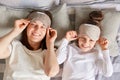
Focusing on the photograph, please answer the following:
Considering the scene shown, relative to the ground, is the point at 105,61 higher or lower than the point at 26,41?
lower

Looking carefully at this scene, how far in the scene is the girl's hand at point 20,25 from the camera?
161 centimetres

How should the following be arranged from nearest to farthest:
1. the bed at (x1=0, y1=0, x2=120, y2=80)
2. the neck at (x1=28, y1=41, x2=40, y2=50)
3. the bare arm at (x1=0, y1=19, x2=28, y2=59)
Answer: the bare arm at (x1=0, y1=19, x2=28, y2=59)
the neck at (x1=28, y1=41, x2=40, y2=50)
the bed at (x1=0, y1=0, x2=120, y2=80)

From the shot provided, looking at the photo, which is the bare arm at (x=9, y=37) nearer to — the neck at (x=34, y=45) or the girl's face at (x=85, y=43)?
the neck at (x=34, y=45)

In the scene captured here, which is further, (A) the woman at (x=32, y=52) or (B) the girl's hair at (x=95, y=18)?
(B) the girl's hair at (x=95, y=18)

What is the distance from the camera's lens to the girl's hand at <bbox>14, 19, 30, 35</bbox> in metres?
1.61

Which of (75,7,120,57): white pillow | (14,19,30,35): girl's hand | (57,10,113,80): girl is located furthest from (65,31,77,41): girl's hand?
(14,19,30,35): girl's hand

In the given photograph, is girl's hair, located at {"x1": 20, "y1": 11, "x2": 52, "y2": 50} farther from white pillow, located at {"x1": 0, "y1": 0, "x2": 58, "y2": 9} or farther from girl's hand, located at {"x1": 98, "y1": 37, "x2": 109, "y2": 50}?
girl's hand, located at {"x1": 98, "y1": 37, "x2": 109, "y2": 50}

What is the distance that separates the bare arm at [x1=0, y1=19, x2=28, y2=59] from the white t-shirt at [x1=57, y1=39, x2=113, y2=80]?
261 mm

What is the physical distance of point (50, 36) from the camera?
168 cm

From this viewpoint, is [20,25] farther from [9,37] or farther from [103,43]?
[103,43]

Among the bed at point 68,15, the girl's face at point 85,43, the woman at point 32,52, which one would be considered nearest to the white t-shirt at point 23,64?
the woman at point 32,52

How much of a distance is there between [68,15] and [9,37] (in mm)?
503

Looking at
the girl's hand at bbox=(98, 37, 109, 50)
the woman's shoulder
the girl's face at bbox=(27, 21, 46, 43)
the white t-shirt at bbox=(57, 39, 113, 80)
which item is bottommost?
the white t-shirt at bbox=(57, 39, 113, 80)

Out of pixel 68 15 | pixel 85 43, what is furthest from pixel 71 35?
pixel 68 15
